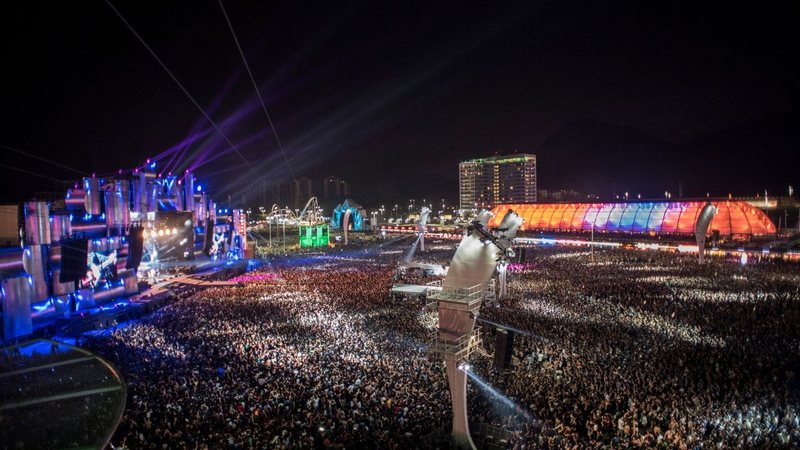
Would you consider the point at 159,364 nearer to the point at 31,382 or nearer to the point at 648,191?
the point at 31,382

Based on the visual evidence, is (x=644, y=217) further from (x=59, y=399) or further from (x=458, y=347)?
(x=59, y=399)

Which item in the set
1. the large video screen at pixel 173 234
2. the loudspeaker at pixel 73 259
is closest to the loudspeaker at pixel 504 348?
the loudspeaker at pixel 73 259

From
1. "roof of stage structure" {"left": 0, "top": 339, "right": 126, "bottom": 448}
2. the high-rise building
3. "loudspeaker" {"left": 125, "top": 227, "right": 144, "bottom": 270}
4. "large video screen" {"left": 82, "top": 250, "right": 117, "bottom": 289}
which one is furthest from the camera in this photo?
the high-rise building

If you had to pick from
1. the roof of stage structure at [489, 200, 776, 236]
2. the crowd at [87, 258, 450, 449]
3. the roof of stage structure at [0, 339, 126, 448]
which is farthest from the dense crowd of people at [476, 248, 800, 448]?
the roof of stage structure at [489, 200, 776, 236]

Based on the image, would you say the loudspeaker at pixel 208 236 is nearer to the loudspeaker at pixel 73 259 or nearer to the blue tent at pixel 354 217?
the loudspeaker at pixel 73 259

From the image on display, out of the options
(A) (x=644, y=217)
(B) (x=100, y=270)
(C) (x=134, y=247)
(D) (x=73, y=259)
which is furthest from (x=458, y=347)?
(A) (x=644, y=217)

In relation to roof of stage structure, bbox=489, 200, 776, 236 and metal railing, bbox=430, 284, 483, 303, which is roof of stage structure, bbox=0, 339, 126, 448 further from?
roof of stage structure, bbox=489, 200, 776, 236

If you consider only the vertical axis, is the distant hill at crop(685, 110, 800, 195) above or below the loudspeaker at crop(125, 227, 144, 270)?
above
